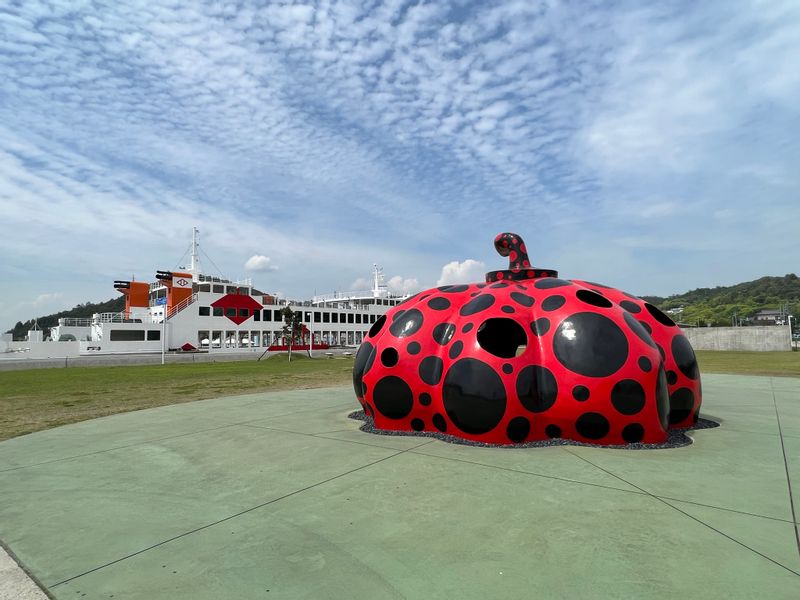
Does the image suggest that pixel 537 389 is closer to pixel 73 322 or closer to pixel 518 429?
pixel 518 429

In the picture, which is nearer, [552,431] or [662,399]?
[662,399]

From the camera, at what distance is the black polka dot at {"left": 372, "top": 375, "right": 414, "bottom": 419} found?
8172 mm

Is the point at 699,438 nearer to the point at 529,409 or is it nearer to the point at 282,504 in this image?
the point at 529,409

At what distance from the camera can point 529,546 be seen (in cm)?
382

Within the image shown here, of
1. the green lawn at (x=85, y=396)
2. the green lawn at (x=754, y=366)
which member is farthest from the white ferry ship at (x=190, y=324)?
the green lawn at (x=754, y=366)

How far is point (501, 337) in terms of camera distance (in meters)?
8.33

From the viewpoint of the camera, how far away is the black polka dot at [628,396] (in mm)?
6781

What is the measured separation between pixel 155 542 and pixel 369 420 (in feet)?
19.3

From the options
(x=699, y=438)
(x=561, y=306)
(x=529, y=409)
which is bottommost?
(x=699, y=438)

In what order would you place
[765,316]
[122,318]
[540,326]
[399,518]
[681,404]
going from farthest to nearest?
[765,316], [122,318], [681,404], [540,326], [399,518]

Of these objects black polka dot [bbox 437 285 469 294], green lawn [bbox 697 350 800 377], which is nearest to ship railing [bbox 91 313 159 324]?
black polka dot [bbox 437 285 469 294]

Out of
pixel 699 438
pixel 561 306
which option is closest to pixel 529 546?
pixel 561 306

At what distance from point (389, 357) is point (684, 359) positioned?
5.32m

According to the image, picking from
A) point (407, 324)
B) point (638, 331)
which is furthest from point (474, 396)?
point (638, 331)
